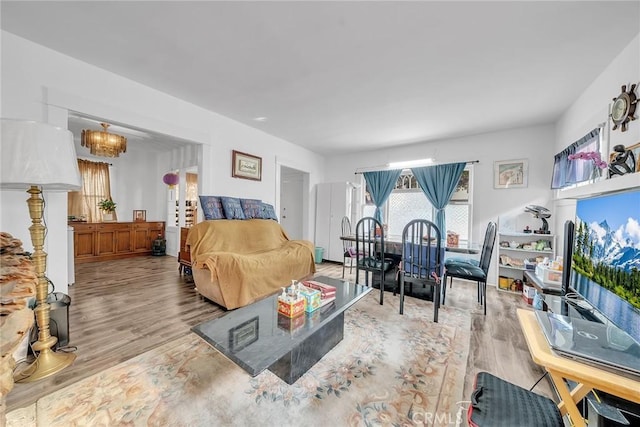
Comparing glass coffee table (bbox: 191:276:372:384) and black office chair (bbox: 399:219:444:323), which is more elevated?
black office chair (bbox: 399:219:444:323)

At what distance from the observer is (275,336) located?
133 centimetres

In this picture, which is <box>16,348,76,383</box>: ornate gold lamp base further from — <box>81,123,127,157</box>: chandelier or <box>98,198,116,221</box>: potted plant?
<box>98,198,116,221</box>: potted plant

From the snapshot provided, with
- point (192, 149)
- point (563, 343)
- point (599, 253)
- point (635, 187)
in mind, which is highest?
point (192, 149)

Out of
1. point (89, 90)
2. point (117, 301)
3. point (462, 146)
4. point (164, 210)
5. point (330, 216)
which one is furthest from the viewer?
point (164, 210)

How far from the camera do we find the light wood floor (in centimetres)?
156

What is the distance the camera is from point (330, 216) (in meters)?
5.13

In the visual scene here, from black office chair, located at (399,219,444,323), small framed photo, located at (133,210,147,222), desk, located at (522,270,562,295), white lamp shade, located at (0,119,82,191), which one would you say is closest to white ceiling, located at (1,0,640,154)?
white lamp shade, located at (0,119,82,191)

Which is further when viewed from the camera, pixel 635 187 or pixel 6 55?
pixel 6 55

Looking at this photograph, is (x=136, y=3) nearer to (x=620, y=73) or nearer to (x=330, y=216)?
(x=620, y=73)

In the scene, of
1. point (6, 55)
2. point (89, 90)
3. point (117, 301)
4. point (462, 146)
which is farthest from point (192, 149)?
point (462, 146)

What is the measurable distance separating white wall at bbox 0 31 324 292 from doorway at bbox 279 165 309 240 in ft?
7.55

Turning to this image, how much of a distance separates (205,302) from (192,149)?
108 inches

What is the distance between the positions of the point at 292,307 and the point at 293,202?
14.6 ft

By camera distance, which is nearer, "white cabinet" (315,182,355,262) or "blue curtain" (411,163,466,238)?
Answer: "blue curtain" (411,163,466,238)
